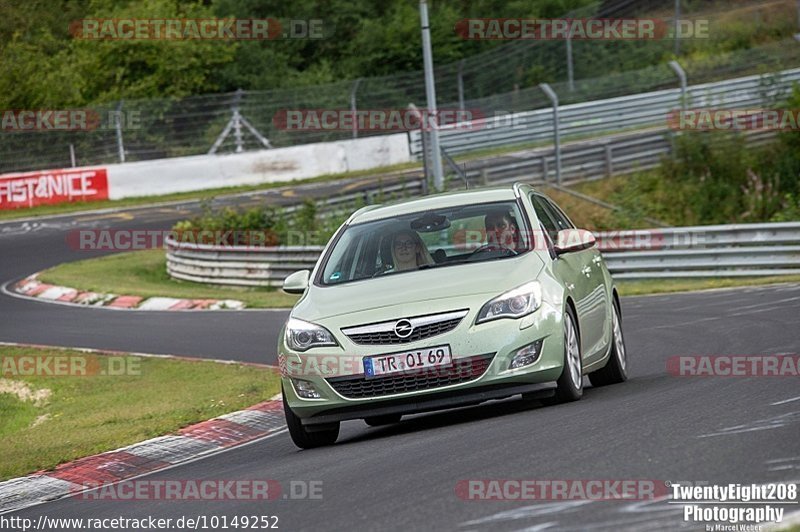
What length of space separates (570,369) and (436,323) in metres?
1.02

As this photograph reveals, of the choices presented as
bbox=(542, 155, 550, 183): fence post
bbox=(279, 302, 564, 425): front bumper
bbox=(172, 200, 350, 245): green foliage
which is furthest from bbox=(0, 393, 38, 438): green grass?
bbox=(542, 155, 550, 183): fence post

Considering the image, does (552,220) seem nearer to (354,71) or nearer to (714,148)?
(714,148)

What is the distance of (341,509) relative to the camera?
21.9 feet

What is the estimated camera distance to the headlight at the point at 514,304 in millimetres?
9031

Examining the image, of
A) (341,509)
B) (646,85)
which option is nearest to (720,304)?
(341,509)

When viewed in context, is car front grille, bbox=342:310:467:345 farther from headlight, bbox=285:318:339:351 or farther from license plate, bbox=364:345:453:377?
headlight, bbox=285:318:339:351

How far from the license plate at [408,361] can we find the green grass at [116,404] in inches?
102

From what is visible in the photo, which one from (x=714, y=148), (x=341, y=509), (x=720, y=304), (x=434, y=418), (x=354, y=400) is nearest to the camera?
(x=341, y=509)

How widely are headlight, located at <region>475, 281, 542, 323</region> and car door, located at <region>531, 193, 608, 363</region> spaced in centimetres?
50

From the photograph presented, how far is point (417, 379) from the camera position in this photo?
29.5 feet

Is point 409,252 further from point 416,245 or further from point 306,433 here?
point 306,433

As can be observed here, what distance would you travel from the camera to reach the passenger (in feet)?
32.8

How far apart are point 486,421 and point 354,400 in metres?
0.87

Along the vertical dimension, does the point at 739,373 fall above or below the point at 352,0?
below
